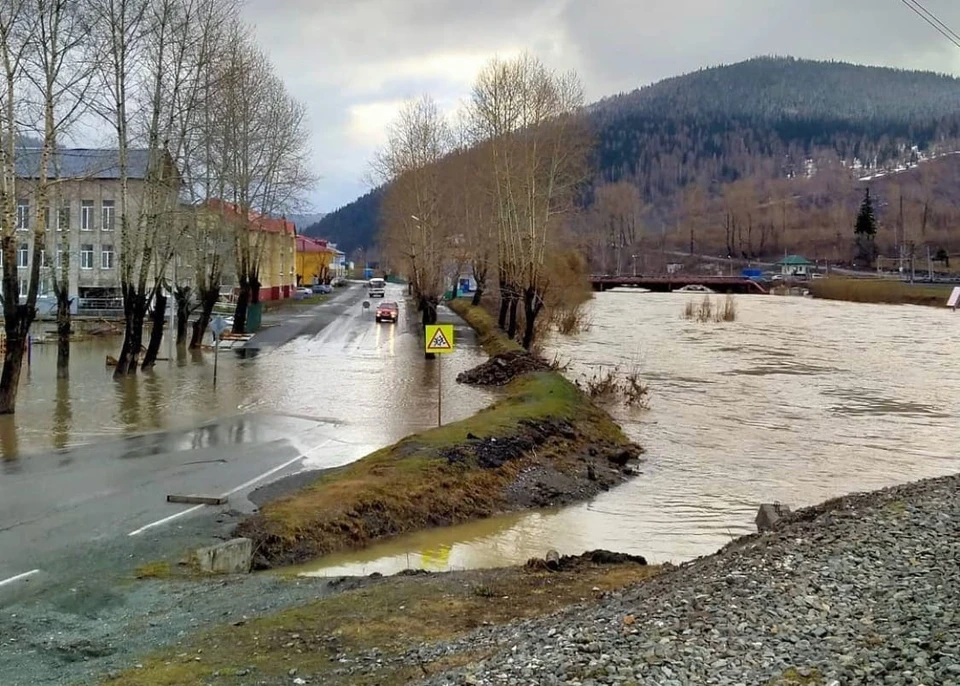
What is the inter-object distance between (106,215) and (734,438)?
42.7 metres

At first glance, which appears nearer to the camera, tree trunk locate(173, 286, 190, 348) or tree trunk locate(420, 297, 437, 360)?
tree trunk locate(173, 286, 190, 348)

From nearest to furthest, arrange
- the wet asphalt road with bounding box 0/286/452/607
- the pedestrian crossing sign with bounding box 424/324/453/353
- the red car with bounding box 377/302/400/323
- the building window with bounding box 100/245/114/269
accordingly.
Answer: the wet asphalt road with bounding box 0/286/452/607
the pedestrian crossing sign with bounding box 424/324/453/353
the building window with bounding box 100/245/114/269
the red car with bounding box 377/302/400/323

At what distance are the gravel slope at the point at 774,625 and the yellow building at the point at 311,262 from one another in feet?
394

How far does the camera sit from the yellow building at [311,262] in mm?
127750

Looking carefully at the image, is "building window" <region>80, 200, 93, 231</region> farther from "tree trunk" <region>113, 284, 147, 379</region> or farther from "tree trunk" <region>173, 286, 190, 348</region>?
"tree trunk" <region>113, 284, 147, 379</region>

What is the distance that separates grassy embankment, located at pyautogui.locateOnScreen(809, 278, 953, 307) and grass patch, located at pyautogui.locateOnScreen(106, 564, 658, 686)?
90142 millimetres

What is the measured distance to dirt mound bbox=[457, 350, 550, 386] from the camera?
29548 millimetres

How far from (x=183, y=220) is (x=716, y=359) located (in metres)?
23.0

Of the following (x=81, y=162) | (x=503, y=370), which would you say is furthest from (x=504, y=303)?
(x=81, y=162)

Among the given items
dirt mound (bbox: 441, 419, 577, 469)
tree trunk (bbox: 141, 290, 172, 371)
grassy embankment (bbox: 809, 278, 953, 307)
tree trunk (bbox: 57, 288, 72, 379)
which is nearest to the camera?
dirt mound (bbox: 441, 419, 577, 469)

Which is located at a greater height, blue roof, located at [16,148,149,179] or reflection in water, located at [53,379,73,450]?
blue roof, located at [16,148,149,179]

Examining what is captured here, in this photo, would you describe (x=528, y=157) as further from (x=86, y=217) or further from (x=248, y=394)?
(x=86, y=217)

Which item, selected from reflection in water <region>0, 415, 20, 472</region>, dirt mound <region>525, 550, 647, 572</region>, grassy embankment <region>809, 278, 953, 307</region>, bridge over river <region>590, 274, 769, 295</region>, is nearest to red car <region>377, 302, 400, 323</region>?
reflection in water <region>0, 415, 20, 472</region>

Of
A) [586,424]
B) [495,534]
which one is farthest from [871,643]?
[586,424]
